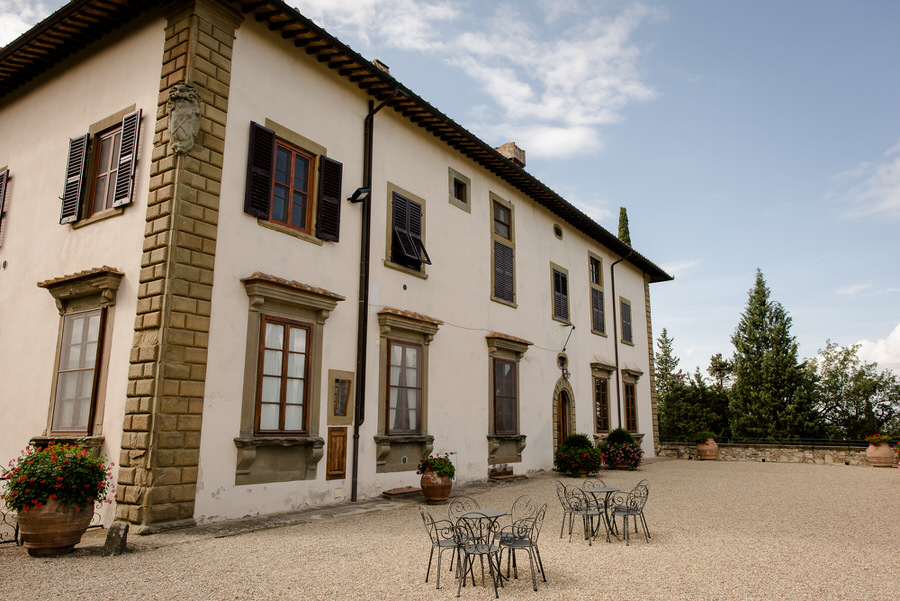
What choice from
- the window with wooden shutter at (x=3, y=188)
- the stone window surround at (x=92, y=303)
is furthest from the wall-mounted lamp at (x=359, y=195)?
the window with wooden shutter at (x=3, y=188)

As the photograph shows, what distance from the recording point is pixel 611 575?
18.7ft

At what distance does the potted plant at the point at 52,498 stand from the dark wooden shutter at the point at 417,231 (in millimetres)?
6692

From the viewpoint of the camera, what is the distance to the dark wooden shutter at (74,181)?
913 cm

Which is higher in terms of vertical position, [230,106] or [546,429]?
[230,106]

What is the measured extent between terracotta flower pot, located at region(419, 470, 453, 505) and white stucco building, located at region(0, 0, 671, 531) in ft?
2.56

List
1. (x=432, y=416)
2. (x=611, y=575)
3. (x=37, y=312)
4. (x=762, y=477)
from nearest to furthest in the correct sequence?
(x=611, y=575) → (x=37, y=312) → (x=432, y=416) → (x=762, y=477)

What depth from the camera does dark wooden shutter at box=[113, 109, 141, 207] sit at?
8359 millimetres

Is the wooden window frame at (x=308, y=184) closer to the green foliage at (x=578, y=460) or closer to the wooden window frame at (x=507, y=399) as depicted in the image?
the wooden window frame at (x=507, y=399)

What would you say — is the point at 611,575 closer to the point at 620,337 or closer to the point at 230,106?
the point at 230,106

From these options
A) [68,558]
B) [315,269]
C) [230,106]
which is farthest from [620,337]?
[68,558]

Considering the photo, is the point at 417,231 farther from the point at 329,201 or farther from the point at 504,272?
the point at 504,272

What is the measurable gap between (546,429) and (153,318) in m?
10.4

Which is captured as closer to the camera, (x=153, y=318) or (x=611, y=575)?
(x=611, y=575)

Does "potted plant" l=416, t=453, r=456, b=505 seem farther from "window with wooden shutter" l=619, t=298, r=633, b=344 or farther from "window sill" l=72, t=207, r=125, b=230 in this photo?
"window with wooden shutter" l=619, t=298, r=633, b=344
